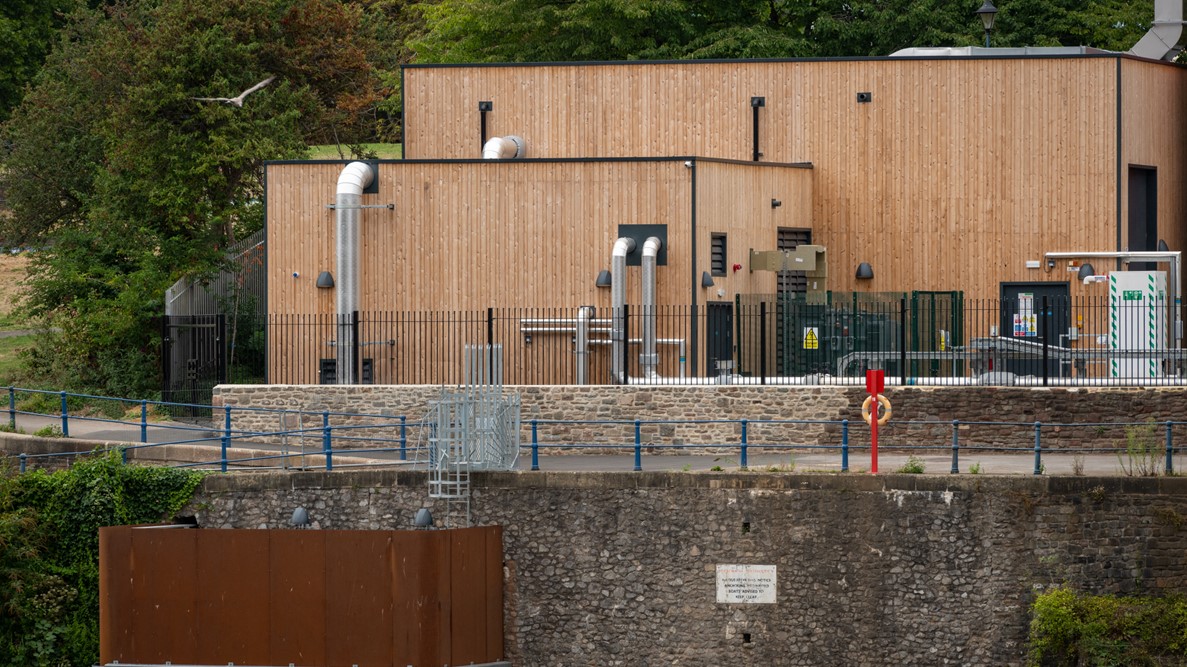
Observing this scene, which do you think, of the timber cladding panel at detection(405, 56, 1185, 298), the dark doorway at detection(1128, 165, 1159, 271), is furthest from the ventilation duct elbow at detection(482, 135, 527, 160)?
the dark doorway at detection(1128, 165, 1159, 271)

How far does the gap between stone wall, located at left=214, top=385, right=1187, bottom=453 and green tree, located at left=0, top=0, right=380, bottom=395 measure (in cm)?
994

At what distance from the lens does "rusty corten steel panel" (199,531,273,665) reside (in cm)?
2369

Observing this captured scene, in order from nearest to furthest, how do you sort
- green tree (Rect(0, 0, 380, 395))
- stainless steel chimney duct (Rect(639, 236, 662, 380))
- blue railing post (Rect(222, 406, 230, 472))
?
blue railing post (Rect(222, 406, 230, 472))
stainless steel chimney duct (Rect(639, 236, 662, 380))
green tree (Rect(0, 0, 380, 395))

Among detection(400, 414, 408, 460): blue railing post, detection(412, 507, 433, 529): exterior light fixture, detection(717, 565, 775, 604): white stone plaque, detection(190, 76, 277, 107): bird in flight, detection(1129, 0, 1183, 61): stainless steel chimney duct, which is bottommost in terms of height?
detection(717, 565, 775, 604): white stone plaque

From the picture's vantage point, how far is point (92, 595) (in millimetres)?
24984

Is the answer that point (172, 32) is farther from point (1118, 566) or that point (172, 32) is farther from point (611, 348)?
point (1118, 566)

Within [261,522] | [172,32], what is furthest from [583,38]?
[261,522]

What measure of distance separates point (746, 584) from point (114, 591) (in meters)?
9.08

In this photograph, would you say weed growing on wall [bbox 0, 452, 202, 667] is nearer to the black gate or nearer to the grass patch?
the black gate

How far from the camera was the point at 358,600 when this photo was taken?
77.0 feet

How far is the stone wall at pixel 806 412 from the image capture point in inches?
1070

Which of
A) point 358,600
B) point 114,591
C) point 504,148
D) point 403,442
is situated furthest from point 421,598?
point 504,148

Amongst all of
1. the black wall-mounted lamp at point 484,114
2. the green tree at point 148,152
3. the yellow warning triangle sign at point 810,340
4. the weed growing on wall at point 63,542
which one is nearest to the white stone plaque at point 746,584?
the yellow warning triangle sign at point 810,340

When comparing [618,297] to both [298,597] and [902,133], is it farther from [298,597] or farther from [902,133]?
[298,597]
